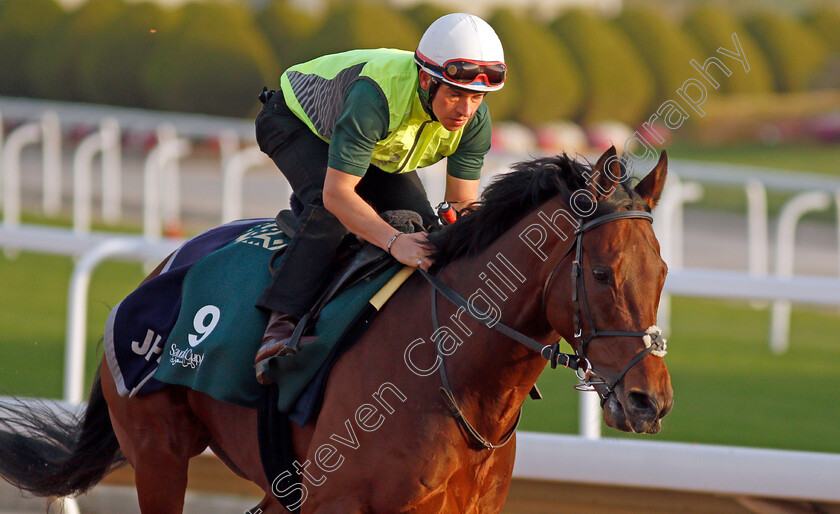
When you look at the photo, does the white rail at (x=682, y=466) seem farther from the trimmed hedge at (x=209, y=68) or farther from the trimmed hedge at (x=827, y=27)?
the trimmed hedge at (x=827, y=27)

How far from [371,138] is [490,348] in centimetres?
66

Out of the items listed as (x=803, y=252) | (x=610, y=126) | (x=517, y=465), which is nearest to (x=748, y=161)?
(x=610, y=126)

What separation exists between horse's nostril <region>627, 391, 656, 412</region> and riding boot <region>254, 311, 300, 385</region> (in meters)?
1.00

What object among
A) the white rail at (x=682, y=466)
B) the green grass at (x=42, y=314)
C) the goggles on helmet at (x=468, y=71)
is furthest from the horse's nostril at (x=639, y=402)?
the green grass at (x=42, y=314)

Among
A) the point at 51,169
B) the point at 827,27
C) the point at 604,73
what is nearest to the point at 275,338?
the point at 51,169

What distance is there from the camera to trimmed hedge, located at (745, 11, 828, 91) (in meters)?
27.1

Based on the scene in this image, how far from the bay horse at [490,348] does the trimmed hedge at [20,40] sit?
19512mm

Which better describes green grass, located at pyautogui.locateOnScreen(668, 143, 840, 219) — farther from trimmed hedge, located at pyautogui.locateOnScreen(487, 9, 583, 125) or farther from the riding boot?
the riding boot

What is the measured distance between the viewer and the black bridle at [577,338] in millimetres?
2355

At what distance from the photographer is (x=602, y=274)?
2.41m

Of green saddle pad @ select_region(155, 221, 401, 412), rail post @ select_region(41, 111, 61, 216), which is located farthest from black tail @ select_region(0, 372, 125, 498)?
rail post @ select_region(41, 111, 61, 216)

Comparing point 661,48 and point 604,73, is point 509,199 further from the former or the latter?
point 661,48

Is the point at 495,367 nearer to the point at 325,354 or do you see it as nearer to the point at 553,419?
the point at 325,354

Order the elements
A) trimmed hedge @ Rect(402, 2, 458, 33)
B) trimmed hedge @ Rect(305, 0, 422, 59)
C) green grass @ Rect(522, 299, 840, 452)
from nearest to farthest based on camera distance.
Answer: green grass @ Rect(522, 299, 840, 452) → trimmed hedge @ Rect(305, 0, 422, 59) → trimmed hedge @ Rect(402, 2, 458, 33)
